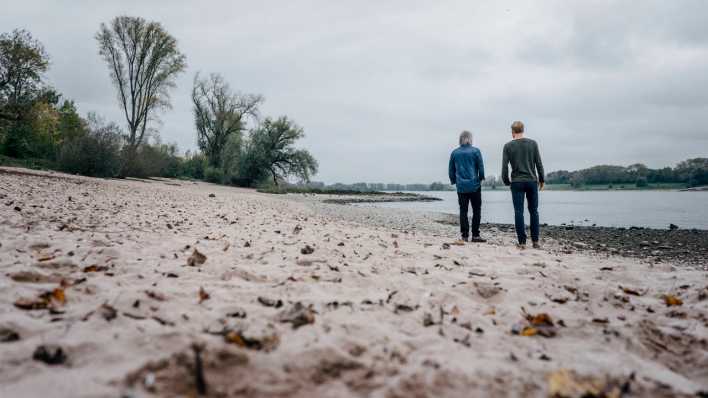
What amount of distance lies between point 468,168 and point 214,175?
110 ft

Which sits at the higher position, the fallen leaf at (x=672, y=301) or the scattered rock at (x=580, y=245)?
the fallen leaf at (x=672, y=301)

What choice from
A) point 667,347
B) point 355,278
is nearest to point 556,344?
point 667,347

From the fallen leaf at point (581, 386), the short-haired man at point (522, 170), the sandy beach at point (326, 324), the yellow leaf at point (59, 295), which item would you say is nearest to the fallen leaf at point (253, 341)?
the sandy beach at point (326, 324)

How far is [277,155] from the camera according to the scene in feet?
121

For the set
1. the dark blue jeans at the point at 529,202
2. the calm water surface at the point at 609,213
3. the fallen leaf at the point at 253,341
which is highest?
the dark blue jeans at the point at 529,202

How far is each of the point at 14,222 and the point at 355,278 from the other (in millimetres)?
4525


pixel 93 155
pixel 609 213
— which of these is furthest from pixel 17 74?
pixel 609 213

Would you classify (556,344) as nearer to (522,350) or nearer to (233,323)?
(522,350)

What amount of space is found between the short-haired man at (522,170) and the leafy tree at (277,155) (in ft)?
102

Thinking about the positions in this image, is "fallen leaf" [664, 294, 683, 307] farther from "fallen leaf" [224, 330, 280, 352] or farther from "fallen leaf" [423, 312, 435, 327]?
"fallen leaf" [224, 330, 280, 352]

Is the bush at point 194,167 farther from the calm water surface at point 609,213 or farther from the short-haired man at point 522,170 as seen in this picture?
the short-haired man at point 522,170

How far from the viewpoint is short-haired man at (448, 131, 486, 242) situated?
7047mm

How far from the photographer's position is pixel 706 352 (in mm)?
2189

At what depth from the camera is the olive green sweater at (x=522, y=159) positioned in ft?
21.3
